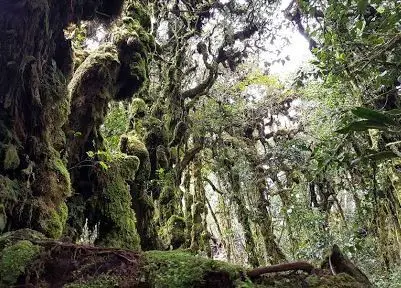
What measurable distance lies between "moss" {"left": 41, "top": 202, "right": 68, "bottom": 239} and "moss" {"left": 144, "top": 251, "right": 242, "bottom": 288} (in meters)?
2.73

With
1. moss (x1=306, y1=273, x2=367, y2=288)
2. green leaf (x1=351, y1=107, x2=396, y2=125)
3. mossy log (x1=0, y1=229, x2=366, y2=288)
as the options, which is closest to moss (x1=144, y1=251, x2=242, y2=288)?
mossy log (x1=0, y1=229, x2=366, y2=288)

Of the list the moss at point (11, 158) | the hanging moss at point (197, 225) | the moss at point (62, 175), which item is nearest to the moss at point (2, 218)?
the moss at point (11, 158)

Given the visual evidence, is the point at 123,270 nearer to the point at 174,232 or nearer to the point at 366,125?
the point at 366,125

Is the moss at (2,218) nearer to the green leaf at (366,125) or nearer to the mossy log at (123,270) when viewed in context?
the mossy log at (123,270)

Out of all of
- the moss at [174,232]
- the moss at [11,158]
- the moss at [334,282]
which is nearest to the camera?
the moss at [334,282]

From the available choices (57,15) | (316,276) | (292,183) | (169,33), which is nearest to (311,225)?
(292,183)

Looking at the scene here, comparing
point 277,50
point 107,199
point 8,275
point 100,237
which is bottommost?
point 8,275

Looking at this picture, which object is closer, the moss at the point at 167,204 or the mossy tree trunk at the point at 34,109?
the mossy tree trunk at the point at 34,109

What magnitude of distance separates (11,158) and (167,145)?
408cm

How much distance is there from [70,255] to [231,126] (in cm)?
1083

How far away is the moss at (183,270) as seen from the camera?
6.41 ft

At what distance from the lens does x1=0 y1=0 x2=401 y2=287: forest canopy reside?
2137 millimetres

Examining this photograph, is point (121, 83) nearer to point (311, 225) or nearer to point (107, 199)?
point (107, 199)

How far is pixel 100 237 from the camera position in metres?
6.02
